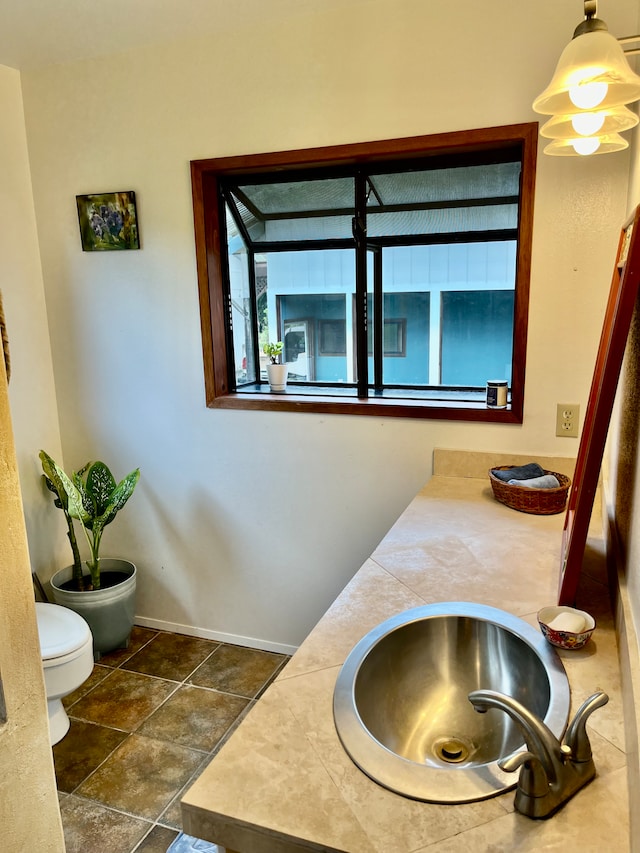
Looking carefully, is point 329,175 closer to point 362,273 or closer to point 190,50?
point 362,273

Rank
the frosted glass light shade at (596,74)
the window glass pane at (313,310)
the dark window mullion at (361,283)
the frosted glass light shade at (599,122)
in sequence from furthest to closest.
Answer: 1. the window glass pane at (313,310)
2. the dark window mullion at (361,283)
3. the frosted glass light shade at (599,122)
4. the frosted glass light shade at (596,74)

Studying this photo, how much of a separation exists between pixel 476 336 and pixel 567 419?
1.69 feet

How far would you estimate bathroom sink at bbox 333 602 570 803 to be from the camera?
87 cm

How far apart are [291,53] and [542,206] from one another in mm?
1059

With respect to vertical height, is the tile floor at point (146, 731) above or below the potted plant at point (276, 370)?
below

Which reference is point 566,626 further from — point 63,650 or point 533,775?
point 63,650

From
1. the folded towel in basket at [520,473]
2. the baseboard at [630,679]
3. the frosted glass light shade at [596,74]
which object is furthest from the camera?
the folded towel in basket at [520,473]

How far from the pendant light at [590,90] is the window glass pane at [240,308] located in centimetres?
144

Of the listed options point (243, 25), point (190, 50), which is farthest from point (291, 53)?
point (190, 50)

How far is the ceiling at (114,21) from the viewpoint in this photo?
2.02 metres

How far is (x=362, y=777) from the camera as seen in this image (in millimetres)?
834

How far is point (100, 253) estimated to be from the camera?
2.60 metres

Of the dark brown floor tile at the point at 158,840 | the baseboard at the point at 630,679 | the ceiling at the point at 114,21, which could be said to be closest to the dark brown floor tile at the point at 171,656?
the dark brown floor tile at the point at 158,840

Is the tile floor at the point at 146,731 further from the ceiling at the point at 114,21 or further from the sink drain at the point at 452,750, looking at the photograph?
the ceiling at the point at 114,21
